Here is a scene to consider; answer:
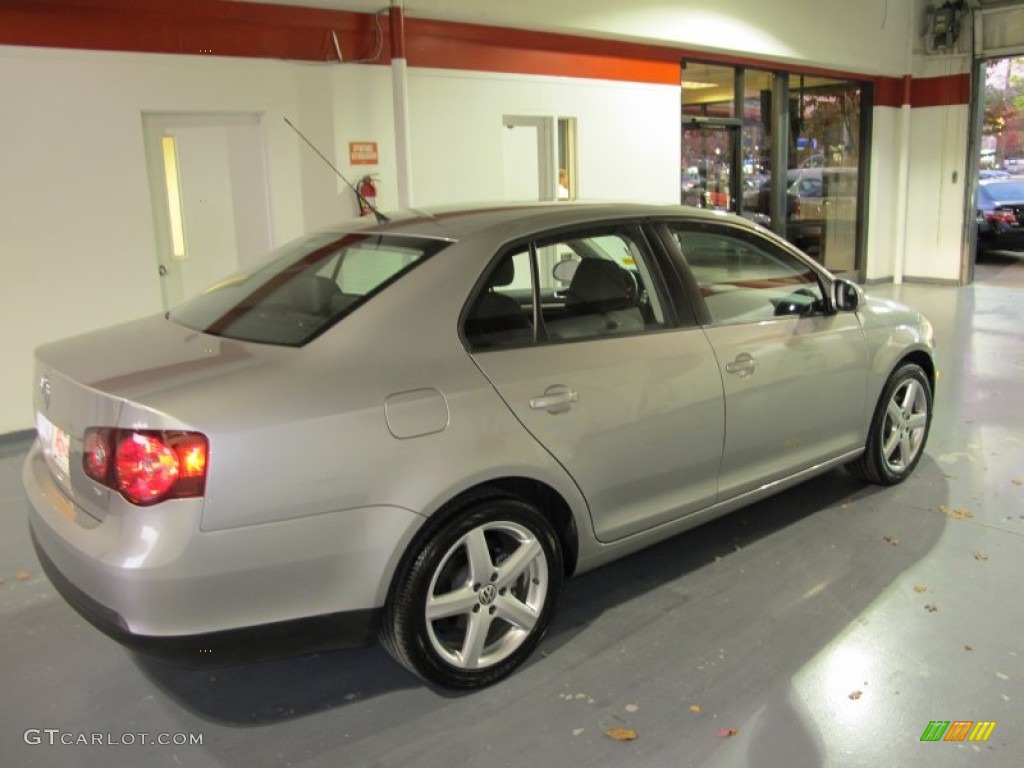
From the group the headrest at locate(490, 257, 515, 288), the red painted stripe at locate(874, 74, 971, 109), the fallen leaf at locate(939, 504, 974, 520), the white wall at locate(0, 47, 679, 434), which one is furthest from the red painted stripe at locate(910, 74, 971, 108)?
the headrest at locate(490, 257, 515, 288)

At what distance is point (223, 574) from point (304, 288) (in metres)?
1.05

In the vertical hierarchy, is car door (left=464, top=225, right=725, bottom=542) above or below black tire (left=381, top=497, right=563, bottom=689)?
above

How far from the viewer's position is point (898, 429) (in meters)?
4.26

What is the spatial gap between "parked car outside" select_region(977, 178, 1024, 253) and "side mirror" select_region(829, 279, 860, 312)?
42.8 ft

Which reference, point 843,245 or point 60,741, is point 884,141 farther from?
point 60,741

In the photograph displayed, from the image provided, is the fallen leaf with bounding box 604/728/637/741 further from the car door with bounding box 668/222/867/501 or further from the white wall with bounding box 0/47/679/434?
the white wall with bounding box 0/47/679/434

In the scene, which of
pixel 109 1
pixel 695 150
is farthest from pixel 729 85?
pixel 109 1

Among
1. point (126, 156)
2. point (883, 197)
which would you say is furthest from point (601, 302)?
point (883, 197)

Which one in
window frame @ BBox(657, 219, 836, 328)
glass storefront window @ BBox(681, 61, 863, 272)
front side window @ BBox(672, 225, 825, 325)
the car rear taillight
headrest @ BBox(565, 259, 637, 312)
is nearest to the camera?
the car rear taillight

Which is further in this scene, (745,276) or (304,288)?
(745,276)

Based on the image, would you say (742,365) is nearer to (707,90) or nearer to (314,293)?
(314,293)

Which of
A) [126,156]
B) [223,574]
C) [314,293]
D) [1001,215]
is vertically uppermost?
[126,156]

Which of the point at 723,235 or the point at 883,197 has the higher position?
the point at 883,197

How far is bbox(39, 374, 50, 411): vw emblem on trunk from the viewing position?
8.36 ft
